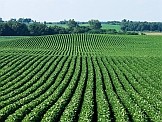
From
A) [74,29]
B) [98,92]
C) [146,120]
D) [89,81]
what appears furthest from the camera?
[74,29]

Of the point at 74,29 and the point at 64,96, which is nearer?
the point at 64,96

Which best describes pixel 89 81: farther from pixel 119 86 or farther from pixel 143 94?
pixel 143 94

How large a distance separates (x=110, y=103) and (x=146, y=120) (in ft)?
14.7

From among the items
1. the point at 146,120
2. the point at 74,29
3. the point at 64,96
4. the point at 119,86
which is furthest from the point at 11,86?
the point at 74,29

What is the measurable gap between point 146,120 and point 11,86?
1426 cm

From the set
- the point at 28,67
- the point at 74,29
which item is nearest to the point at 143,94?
the point at 28,67

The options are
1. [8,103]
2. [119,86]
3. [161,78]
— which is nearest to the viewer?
[8,103]

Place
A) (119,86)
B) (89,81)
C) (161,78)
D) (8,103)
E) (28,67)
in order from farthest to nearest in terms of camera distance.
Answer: (28,67) < (161,78) < (89,81) < (119,86) < (8,103)

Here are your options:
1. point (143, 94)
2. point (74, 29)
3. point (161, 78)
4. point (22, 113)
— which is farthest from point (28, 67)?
point (74, 29)

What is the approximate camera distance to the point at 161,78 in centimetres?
3778

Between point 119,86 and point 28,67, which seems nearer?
point 119,86

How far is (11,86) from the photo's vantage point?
3100 cm

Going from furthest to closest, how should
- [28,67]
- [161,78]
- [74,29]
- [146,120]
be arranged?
[74,29], [28,67], [161,78], [146,120]

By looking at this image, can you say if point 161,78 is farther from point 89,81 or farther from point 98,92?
Answer: point 98,92
